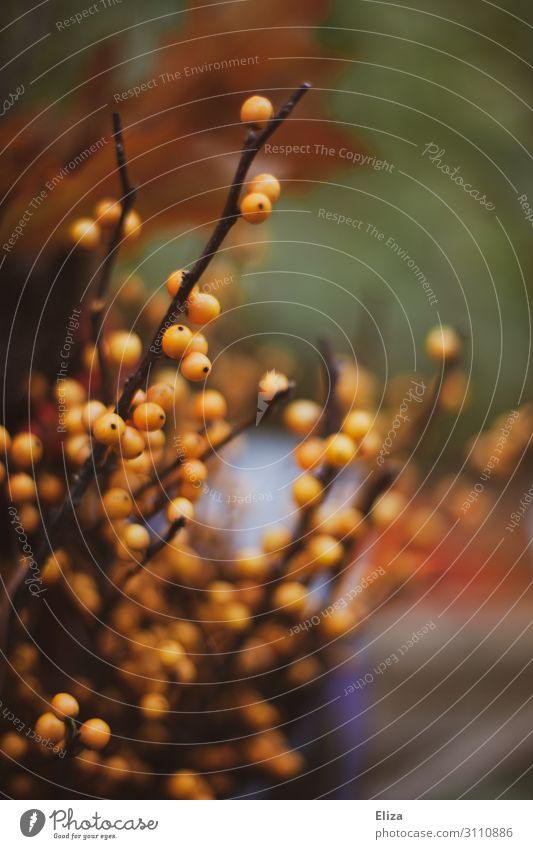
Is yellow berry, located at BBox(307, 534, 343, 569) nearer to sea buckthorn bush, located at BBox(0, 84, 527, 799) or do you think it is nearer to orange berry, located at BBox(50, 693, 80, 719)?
sea buckthorn bush, located at BBox(0, 84, 527, 799)

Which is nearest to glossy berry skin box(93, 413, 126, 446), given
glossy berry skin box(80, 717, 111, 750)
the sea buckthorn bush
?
the sea buckthorn bush

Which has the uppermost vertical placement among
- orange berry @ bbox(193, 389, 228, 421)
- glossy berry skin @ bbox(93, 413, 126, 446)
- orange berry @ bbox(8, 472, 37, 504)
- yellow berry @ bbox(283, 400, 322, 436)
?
yellow berry @ bbox(283, 400, 322, 436)

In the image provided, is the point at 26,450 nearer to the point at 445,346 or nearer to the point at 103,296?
the point at 103,296

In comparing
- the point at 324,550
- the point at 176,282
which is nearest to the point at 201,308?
the point at 176,282

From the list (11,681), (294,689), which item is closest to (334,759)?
(294,689)

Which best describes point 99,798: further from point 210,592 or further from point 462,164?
point 462,164

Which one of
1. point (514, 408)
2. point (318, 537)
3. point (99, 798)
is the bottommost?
point (99, 798)
